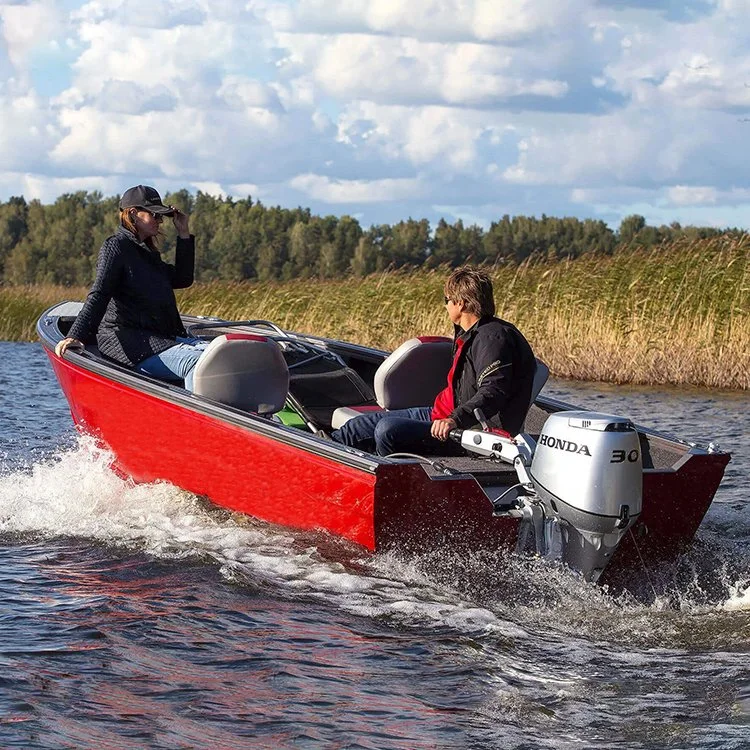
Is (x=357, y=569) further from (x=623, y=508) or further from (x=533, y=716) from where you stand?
(x=533, y=716)

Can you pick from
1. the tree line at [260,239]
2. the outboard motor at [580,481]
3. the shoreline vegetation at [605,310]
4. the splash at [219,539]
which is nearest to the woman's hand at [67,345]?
the splash at [219,539]

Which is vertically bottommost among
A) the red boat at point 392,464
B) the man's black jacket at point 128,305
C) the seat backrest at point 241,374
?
the red boat at point 392,464

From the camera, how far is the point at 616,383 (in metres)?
14.3

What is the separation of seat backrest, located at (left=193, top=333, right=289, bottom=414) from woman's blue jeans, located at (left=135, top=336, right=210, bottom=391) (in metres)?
0.28

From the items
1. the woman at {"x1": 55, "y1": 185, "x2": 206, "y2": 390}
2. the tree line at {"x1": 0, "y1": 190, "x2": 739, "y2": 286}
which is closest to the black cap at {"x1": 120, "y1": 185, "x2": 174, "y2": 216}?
the woman at {"x1": 55, "y1": 185, "x2": 206, "y2": 390}

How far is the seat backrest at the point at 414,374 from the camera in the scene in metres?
7.19

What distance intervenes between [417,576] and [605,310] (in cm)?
926

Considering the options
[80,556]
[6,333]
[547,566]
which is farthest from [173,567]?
[6,333]

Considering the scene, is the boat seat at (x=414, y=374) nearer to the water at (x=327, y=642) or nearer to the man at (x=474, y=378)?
the man at (x=474, y=378)

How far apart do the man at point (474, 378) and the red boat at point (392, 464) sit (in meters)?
0.16

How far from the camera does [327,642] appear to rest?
505 cm

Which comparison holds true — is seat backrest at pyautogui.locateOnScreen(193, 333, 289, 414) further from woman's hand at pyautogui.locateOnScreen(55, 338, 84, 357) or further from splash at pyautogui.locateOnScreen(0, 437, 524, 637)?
woman's hand at pyautogui.locateOnScreen(55, 338, 84, 357)

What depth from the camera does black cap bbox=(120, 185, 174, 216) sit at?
24.4 ft

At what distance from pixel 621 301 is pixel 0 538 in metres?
9.15
